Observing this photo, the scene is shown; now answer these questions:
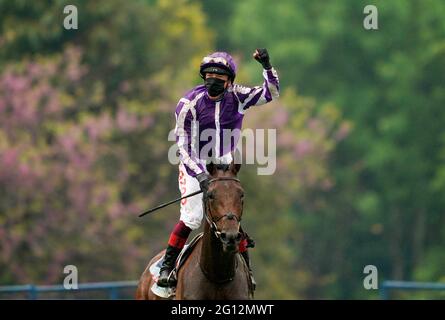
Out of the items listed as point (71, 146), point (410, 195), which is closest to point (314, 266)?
point (410, 195)

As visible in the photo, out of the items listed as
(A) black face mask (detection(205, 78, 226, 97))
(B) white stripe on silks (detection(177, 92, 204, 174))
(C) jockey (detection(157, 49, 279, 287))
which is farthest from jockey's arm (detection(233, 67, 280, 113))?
(B) white stripe on silks (detection(177, 92, 204, 174))

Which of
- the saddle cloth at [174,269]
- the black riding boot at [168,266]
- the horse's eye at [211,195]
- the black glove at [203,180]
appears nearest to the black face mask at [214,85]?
the black glove at [203,180]

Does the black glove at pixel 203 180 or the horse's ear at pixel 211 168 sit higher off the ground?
the horse's ear at pixel 211 168

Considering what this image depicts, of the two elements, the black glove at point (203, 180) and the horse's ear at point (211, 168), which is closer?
the black glove at point (203, 180)

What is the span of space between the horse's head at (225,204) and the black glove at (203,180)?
0.20 feet

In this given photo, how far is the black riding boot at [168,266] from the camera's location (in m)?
13.1

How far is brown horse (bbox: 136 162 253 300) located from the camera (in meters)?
11.4

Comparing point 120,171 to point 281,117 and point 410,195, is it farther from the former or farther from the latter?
point 410,195

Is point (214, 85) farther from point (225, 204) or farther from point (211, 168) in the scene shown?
point (225, 204)

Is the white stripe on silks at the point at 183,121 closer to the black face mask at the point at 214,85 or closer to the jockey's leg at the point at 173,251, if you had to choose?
the black face mask at the point at 214,85

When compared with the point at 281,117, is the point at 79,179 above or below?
below

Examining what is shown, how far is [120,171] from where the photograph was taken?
35.3 metres
